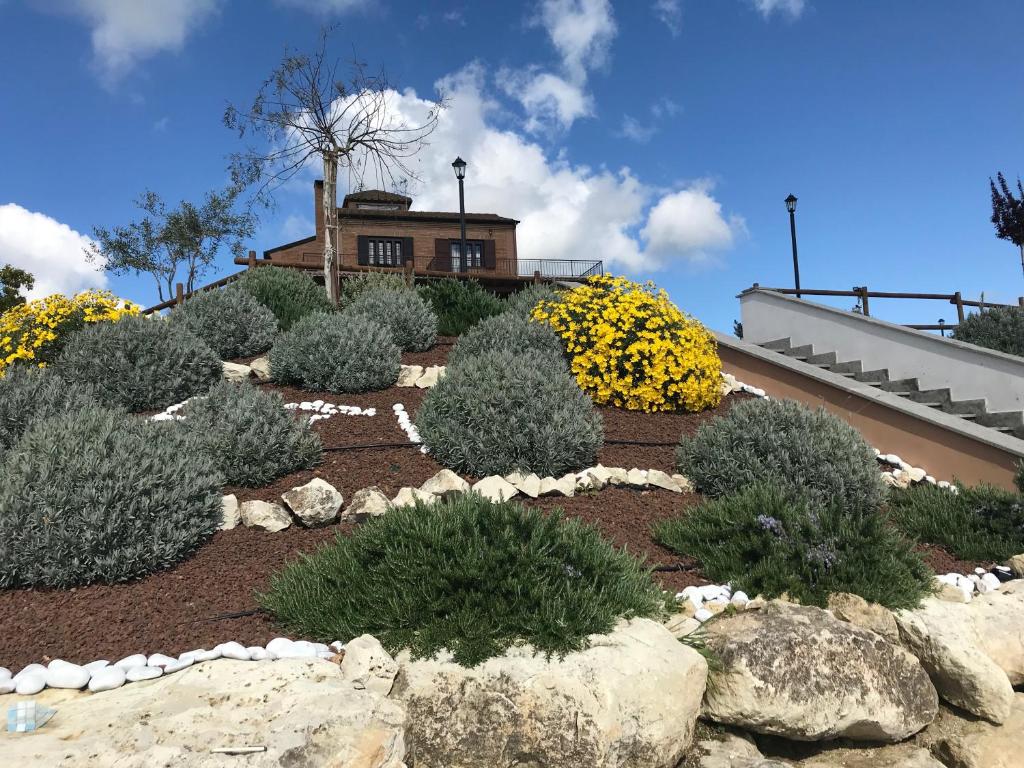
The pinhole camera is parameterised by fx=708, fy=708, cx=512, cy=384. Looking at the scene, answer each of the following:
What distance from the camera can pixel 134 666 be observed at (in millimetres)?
3332

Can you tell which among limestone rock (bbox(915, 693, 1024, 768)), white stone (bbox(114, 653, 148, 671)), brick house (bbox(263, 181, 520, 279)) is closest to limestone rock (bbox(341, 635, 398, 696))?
white stone (bbox(114, 653, 148, 671))

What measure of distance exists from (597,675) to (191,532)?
2.83 meters

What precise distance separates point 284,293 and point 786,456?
340 inches

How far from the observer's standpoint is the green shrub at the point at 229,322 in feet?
32.4

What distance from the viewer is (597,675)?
3.00m

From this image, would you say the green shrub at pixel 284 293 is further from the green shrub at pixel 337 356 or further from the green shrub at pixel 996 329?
the green shrub at pixel 996 329

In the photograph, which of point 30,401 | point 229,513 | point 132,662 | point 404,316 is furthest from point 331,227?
point 132,662

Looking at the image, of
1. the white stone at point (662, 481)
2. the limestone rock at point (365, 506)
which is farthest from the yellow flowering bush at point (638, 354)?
the limestone rock at point (365, 506)

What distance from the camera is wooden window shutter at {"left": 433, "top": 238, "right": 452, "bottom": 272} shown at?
→ 3344cm

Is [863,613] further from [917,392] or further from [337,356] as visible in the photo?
[917,392]

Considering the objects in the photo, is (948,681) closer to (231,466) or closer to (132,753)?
(132,753)

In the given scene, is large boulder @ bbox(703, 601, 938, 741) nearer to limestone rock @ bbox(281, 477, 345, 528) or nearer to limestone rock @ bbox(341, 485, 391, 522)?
limestone rock @ bbox(341, 485, 391, 522)

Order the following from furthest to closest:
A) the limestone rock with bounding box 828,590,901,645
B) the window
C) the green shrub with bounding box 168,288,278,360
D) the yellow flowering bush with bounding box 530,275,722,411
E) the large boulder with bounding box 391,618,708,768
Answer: the window
the green shrub with bounding box 168,288,278,360
the yellow flowering bush with bounding box 530,275,722,411
the limestone rock with bounding box 828,590,901,645
the large boulder with bounding box 391,618,708,768

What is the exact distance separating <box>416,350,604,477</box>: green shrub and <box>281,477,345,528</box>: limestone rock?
1295mm
